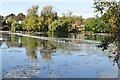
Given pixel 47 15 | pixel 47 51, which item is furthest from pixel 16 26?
pixel 47 51

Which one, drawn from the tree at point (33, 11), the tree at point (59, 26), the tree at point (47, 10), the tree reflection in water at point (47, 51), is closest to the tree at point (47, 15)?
the tree at point (47, 10)

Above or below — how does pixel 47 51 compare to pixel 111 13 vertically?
below

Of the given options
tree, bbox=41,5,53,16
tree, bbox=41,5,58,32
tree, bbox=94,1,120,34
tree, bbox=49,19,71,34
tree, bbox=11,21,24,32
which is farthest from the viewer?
tree, bbox=11,21,24,32

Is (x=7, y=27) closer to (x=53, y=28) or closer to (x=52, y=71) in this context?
(x=53, y=28)

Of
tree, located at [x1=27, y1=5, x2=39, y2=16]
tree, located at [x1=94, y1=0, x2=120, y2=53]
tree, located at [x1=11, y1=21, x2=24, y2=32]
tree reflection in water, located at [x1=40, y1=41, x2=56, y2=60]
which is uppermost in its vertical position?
Answer: tree, located at [x1=27, y1=5, x2=39, y2=16]

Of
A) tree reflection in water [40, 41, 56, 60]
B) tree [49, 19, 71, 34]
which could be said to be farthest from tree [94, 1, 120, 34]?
tree [49, 19, 71, 34]

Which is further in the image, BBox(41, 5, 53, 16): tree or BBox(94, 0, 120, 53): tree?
BBox(41, 5, 53, 16): tree

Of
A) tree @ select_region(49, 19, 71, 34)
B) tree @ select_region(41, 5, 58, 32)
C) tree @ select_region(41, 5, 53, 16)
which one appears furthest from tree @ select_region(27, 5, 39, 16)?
tree @ select_region(49, 19, 71, 34)

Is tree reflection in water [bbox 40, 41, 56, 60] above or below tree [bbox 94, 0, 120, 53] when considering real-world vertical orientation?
below

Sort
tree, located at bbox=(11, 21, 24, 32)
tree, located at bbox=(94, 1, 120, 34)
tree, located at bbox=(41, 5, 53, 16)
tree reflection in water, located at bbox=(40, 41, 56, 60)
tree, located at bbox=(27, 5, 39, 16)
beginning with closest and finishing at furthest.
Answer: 1. tree, located at bbox=(94, 1, 120, 34)
2. tree reflection in water, located at bbox=(40, 41, 56, 60)
3. tree, located at bbox=(27, 5, 39, 16)
4. tree, located at bbox=(41, 5, 53, 16)
5. tree, located at bbox=(11, 21, 24, 32)

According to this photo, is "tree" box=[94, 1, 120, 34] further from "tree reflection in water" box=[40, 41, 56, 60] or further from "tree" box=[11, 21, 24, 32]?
"tree" box=[11, 21, 24, 32]

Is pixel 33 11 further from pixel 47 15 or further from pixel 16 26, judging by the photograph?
pixel 16 26

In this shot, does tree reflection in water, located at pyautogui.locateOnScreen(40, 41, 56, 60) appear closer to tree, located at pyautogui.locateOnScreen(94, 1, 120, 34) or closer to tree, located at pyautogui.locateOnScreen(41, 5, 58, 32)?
tree, located at pyautogui.locateOnScreen(94, 1, 120, 34)

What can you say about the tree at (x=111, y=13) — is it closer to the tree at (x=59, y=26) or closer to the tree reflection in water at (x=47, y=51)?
the tree reflection in water at (x=47, y=51)
